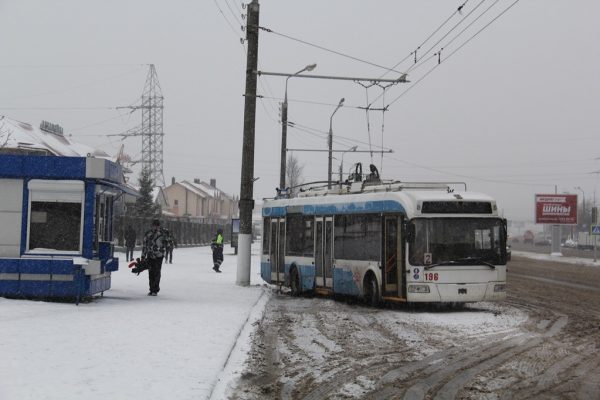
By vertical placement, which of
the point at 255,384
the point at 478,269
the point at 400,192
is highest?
the point at 400,192

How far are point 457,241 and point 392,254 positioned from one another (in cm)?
145

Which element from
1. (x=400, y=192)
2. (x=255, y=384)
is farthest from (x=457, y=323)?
(x=255, y=384)

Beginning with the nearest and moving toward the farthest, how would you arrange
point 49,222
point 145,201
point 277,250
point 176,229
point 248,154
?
A: point 49,222
point 248,154
point 277,250
point 176,229
point 145,201

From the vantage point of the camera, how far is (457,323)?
49.7 ft

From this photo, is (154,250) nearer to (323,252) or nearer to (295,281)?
(323,252)

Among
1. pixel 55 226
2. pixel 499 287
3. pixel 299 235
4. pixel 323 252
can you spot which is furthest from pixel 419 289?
pixel 55 226

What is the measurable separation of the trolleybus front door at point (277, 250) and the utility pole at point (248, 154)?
0.86m

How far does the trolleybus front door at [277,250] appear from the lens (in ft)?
79.3

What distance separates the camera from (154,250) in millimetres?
18672

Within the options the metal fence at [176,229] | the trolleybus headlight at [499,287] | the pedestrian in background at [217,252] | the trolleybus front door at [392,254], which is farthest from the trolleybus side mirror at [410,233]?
the metal fence at [176,229]

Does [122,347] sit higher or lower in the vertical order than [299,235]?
lower

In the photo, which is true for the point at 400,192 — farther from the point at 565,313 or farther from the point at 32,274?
the point at 32,274

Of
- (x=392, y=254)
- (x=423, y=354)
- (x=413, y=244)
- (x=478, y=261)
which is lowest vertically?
(x=423, y=354)

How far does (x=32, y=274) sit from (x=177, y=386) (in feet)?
30.1
